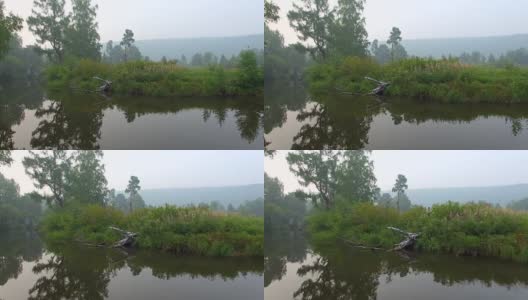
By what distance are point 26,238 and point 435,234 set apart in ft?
28.9

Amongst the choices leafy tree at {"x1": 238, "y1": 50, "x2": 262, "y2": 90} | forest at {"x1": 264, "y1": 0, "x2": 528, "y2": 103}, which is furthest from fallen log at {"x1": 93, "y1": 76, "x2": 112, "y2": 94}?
forest at {"x1": 264, "y1": 0, "x2": 528, "y2": 103}

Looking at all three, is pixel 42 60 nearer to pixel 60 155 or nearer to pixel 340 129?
pixel 60 155

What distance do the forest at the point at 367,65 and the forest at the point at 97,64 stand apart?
1.40m

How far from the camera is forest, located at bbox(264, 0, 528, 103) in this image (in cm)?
1011

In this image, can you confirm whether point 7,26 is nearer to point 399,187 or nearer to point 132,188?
point 132,188

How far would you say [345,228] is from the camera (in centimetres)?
874

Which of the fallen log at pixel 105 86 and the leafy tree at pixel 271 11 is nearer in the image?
A: the fallen log at pixel 105 86

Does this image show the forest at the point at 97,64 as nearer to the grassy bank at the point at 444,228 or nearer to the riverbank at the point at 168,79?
the riverbank at the point at 168,79

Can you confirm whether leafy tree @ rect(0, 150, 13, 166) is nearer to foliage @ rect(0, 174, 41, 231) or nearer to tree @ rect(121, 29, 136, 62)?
foliage @ rect(0, 174, 41, 231)

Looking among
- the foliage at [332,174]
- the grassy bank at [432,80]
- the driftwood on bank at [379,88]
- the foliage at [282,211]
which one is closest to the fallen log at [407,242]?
the foliage at [332,174]

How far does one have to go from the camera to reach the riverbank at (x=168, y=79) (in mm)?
11328

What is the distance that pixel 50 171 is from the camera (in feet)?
31.0

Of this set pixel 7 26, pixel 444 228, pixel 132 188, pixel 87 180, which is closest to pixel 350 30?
pixel 444 228

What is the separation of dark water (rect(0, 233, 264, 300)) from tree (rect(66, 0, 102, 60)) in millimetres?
6305
